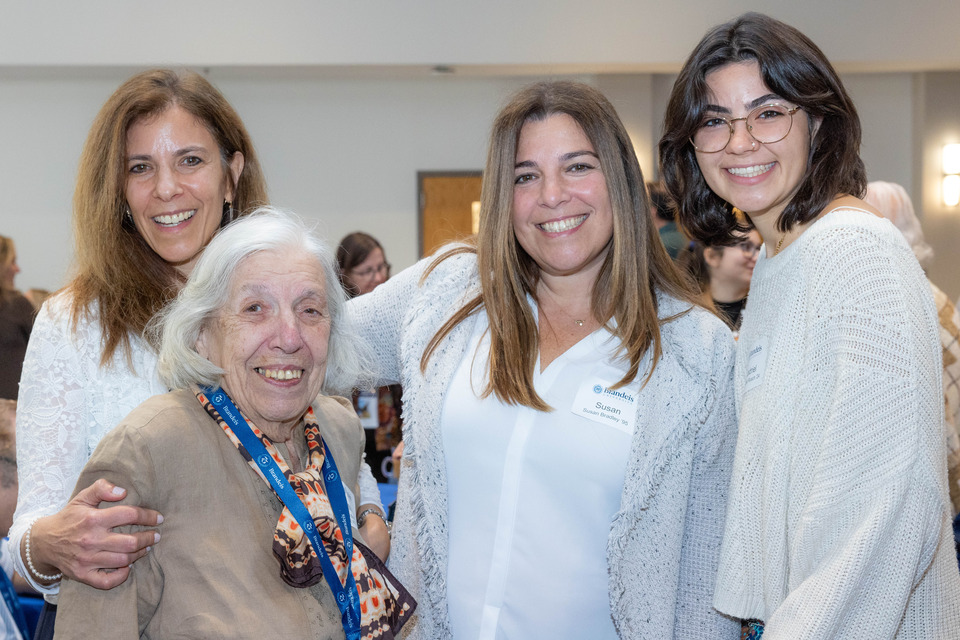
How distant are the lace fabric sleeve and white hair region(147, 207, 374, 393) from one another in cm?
16

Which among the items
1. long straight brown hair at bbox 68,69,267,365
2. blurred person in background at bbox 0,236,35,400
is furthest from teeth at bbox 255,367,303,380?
blurred person in background at bbox 0,236,35,400

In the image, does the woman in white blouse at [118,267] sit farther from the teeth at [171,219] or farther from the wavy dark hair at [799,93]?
the wavy dark hair at [799,93]

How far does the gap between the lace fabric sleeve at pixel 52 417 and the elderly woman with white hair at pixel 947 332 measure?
7.80 ft

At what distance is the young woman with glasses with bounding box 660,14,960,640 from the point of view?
1467mm

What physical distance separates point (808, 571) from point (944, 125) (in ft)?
27.4

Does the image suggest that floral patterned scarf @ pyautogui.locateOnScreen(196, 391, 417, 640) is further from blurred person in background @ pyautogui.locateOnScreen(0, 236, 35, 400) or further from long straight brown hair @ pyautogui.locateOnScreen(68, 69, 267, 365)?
blurred person in background @ pyautogui.locateOnScreen(0, 236, 35, 400)

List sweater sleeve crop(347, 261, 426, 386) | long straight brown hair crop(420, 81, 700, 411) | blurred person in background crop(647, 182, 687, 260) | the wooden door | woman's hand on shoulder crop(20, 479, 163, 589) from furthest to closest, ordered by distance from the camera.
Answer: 1. the wooden door
2. blurred person in background crop(647, 182, 687, 260)
3. sweater sleeve crop(347, 261, 426, 386)
4. long straight brown hair crop(420, 81, 700, 411)
5. woman's hand on shoulder crop(20, 479, 163, 589)

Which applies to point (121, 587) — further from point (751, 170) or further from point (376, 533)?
point (751, 170)

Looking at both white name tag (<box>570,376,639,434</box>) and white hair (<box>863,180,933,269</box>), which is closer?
white name tag (<box>570,376,639,434</box>)

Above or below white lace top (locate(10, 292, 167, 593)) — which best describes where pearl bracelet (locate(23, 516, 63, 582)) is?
below

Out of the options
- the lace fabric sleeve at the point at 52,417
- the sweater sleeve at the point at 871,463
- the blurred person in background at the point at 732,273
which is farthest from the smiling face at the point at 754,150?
the blurred person in background at the point at 732,273

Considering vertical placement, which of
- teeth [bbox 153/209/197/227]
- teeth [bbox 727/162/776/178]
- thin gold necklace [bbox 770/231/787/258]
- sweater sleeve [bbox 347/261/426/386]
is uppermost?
teeth [bbox 727/162/776/178]

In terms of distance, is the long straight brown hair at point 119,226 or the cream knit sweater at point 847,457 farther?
the long straight brown hair at point 119,226

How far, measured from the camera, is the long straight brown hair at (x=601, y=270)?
79.0 inches
